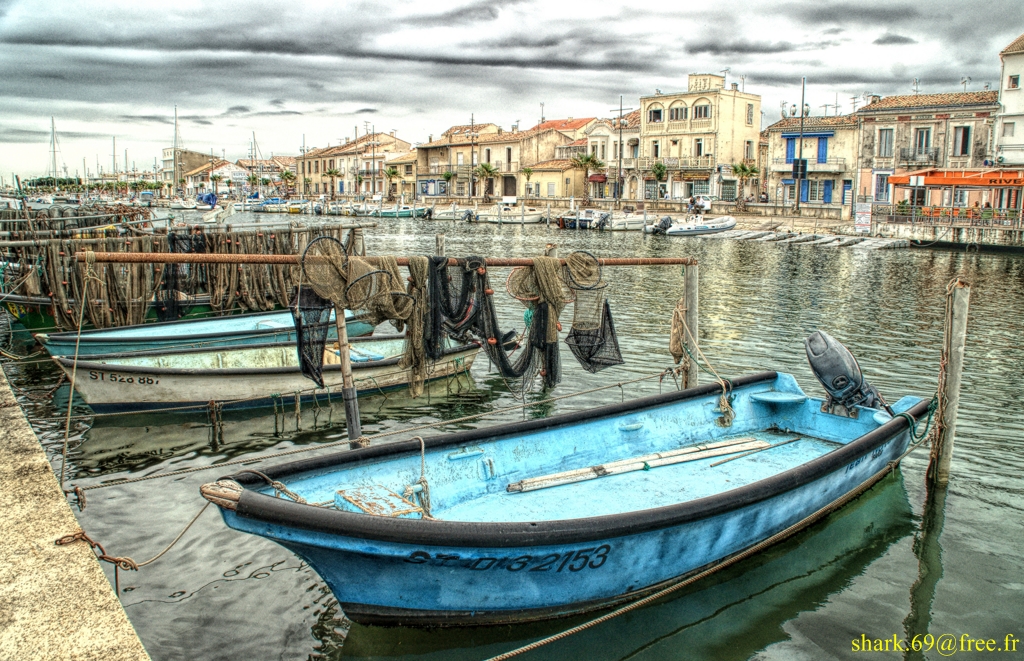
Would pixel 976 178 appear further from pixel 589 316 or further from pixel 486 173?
pixel 486 173

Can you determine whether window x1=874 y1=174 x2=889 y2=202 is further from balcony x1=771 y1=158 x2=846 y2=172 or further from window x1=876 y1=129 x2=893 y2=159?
balcony x1=771 y1=158 x2=846 y2=172

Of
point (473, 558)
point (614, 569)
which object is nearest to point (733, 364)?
point (614, 569)

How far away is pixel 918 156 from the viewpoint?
50906mm

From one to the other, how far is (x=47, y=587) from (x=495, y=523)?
278cm

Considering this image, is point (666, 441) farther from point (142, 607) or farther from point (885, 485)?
point (142, 607)

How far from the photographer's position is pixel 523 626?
6.43 meters

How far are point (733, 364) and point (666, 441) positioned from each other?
7.95 metres

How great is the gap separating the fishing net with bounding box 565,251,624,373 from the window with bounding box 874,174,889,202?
49.6 m

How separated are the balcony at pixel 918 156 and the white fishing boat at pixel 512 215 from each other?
27618 millimetres

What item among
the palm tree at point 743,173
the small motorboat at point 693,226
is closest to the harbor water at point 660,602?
the small motorboat at point 693,226

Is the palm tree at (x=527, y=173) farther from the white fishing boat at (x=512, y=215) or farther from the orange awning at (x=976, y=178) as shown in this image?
the orange awning at (x=976, y=178)

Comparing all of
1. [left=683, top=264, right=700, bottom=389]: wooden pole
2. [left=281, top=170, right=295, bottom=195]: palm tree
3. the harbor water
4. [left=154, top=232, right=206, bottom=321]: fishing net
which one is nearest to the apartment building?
the harbor water

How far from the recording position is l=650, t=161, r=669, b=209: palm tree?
66625 mm

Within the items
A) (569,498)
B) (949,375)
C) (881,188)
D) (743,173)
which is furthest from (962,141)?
(569,498)
